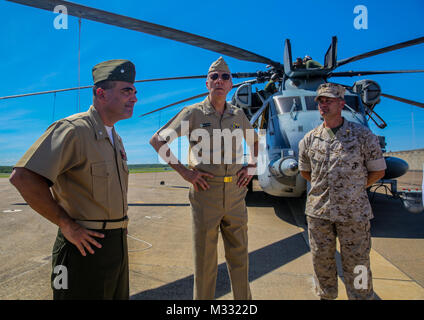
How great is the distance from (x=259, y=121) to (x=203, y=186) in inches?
209

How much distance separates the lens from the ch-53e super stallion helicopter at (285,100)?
4023mm

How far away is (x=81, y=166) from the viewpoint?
1.37m

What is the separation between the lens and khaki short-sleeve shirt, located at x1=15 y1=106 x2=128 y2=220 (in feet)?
4.03

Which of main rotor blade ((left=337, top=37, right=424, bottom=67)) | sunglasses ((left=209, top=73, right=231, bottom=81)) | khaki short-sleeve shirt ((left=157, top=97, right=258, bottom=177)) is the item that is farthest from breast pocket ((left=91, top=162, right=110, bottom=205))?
main rotor blade ((left=337, top=37, right=424, bottom=67))

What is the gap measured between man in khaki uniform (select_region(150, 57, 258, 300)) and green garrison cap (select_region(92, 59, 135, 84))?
528mm

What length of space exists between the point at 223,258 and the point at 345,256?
1708 millimetres

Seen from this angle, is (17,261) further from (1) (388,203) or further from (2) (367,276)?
(1) (388,203)

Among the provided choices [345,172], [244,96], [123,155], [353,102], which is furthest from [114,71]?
[244,96]

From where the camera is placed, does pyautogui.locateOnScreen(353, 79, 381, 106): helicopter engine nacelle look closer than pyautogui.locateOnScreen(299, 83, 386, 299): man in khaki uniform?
No

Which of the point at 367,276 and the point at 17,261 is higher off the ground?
the point at 367,276

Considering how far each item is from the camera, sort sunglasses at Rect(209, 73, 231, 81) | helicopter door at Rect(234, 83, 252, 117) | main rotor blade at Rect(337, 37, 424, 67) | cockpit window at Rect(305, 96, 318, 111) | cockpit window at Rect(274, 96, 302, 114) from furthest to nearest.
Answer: helicopter door at Rect(234, 83, 252, 117)
cockpit window at Rect(274, 96, 302, 114)
cockpit window at Rect(305, 96, 318, 111)
main rotor blade at Rect(337, 37, 424, 67)
sunglasses at Rect(209, 73, 231, 81)

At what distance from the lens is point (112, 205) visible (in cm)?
146

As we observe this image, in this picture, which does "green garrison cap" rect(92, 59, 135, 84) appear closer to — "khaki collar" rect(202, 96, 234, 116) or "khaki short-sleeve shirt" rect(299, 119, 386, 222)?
"khaki collar" rect(202, 96, 234, 116)

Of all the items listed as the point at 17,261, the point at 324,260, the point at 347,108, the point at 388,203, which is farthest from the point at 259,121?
the point at 17,261
